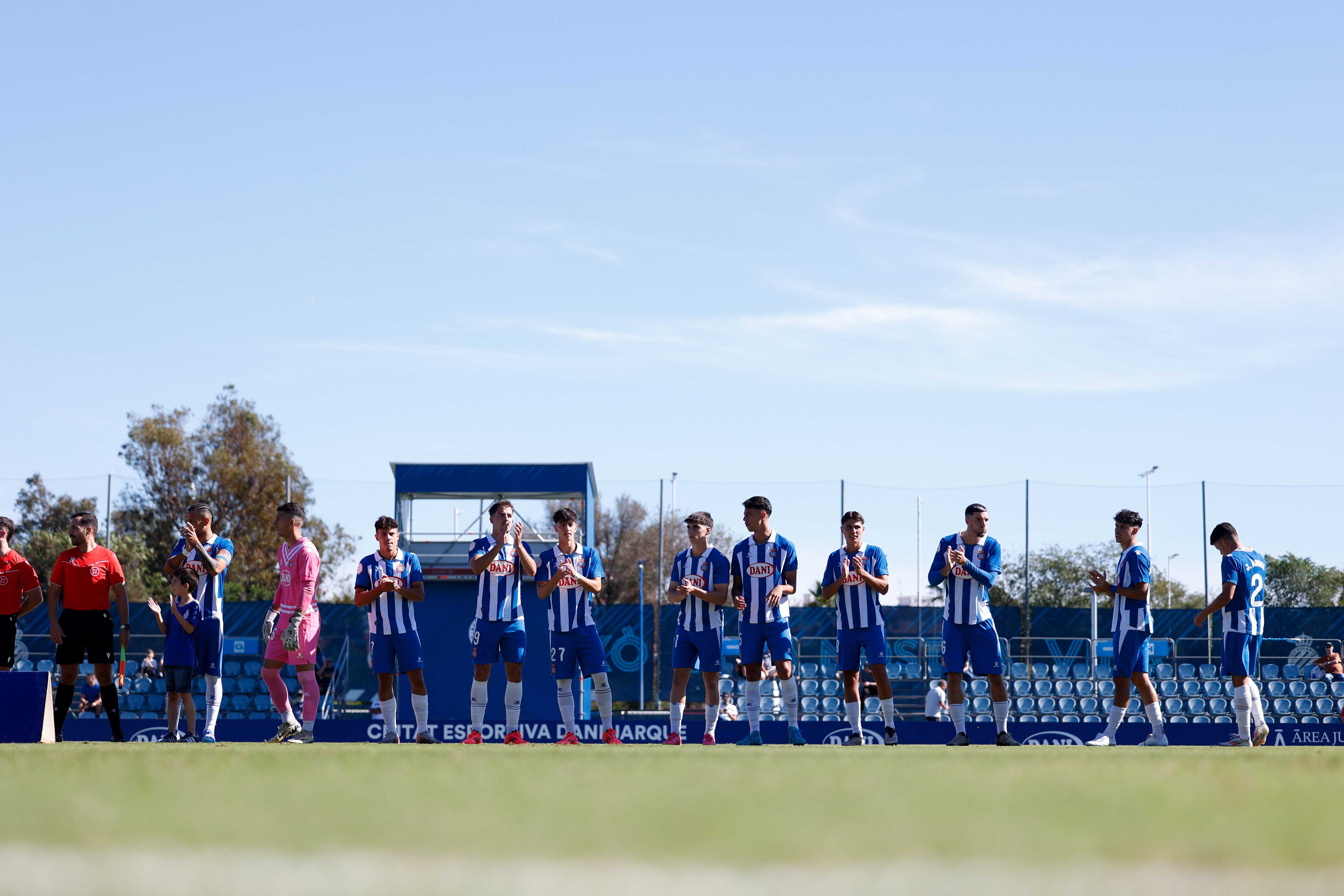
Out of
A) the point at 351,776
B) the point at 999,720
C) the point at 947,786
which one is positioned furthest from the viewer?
the point at 999,720

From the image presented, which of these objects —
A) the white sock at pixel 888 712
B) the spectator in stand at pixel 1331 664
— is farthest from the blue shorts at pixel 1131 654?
the spectator in stand at pixel 1331 664

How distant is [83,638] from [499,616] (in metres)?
3.74

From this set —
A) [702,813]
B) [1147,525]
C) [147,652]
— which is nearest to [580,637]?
[702,813]

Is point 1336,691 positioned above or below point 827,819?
below

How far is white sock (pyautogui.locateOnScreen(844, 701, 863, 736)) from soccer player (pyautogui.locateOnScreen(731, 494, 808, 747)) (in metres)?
0.52

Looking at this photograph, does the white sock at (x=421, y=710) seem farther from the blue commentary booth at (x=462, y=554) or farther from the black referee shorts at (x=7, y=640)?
the blue commentary booth at (x=462, y=554)

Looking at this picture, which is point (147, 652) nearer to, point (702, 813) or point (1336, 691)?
point (1336, 691)

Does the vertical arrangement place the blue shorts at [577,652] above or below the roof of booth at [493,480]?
below

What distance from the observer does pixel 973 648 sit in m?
12.0

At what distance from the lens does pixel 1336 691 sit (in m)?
21.7

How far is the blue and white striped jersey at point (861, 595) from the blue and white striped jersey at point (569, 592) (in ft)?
7.62

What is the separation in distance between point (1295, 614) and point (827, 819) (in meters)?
23.9

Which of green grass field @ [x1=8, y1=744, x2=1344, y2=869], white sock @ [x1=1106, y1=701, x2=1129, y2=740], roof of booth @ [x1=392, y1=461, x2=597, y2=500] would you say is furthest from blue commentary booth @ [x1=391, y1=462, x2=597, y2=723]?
green grass field @ [x1=8, y1=744, x2=1344, y2=869]

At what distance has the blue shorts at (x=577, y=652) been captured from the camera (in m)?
12.4
